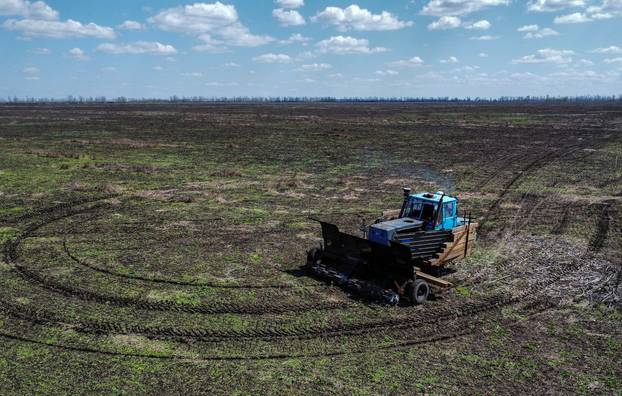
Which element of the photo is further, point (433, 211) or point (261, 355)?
point (433, 211)

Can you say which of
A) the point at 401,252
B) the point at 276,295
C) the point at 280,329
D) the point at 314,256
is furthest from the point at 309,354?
the point at 314,256

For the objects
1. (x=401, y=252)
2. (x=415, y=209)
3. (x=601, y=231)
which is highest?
(x=415, y=209)

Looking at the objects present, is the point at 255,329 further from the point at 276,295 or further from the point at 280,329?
the point at 276,295

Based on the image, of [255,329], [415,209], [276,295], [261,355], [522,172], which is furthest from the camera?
[522,172]

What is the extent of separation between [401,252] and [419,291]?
50.3 inches

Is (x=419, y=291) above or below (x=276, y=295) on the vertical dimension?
above

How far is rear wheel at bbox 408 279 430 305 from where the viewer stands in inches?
522

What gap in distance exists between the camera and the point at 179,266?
53.3 feet

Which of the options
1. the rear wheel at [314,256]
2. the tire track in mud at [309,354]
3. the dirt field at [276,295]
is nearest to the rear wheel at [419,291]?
the dirt field at [276,295]

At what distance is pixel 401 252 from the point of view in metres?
13.4

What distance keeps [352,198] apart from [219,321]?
15.5 m

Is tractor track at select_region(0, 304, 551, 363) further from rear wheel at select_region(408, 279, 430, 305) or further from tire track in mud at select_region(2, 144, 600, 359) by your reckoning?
rear wheel at select_region(408, 279, 430, 305)

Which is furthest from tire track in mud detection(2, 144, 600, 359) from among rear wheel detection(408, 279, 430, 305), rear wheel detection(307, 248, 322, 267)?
rear wheel detection(307, 248, 322, 267)

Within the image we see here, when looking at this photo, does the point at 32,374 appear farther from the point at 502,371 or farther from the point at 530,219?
the point at 530,219
